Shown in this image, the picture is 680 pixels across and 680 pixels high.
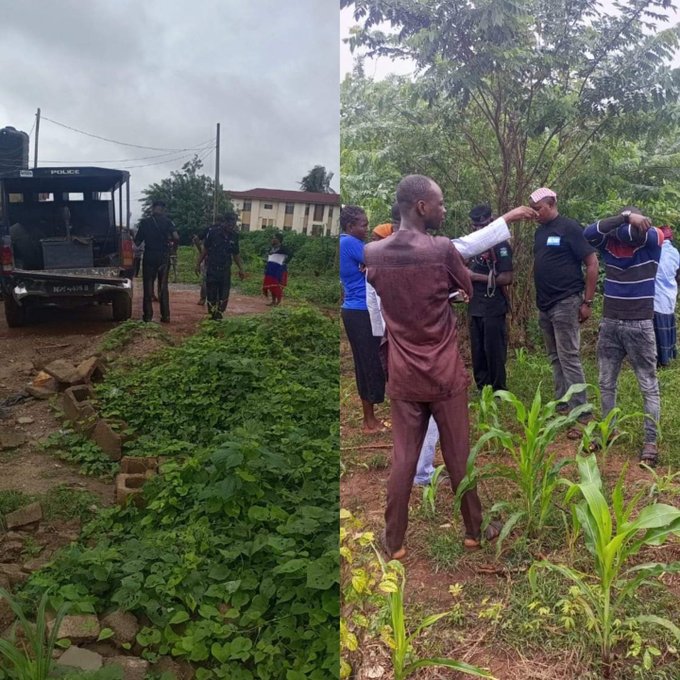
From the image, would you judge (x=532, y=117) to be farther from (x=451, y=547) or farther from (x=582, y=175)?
(x=451, y=547)

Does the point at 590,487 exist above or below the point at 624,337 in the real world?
below

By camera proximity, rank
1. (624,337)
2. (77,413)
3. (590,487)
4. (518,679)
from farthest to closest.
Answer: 1. (77,413)
2. (624,337)
3. (590,487)
4. (518,679)

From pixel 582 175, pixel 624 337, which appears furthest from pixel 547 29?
pixel 624 337

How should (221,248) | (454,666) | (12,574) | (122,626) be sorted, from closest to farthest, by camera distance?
(454,666) → (122,626) → (12,574) → (221,248)

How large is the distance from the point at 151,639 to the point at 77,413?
4.07ft

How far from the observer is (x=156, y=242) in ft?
7.41

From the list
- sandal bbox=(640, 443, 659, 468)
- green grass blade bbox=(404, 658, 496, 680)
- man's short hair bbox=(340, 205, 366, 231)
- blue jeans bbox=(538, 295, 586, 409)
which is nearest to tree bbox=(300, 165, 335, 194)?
man's short hair bbox=(340, 205, 366, 231)

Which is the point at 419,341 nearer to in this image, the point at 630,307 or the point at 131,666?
the point at 630,307

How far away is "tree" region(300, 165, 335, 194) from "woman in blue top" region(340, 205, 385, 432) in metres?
0.32

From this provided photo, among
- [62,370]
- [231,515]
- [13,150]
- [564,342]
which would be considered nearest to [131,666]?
[231,515]

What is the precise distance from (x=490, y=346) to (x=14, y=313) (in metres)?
1.61

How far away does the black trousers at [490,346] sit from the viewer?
91.0 inches

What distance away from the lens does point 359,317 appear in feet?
8.90

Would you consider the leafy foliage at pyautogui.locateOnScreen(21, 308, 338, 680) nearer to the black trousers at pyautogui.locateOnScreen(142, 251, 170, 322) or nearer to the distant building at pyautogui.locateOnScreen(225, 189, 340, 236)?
the black trousers at pyautogui.locateOnScreen(142, 251, 170, 322)
